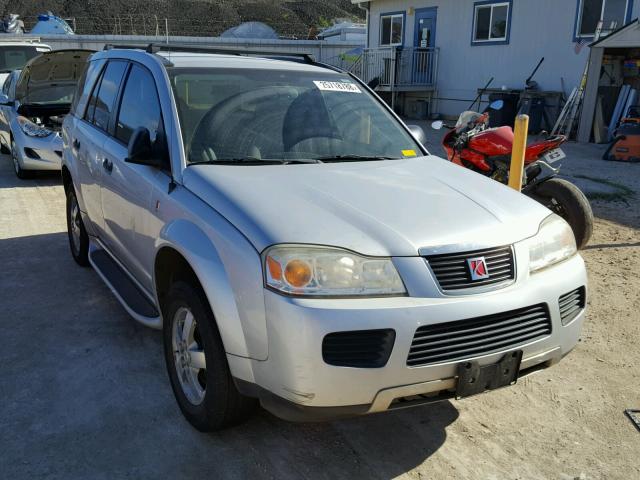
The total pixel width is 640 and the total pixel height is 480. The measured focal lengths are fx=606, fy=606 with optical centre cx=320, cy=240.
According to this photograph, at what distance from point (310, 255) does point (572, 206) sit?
4.04 meters

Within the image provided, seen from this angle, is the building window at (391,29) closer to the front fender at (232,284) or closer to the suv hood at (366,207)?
the suv hood at (366,207)

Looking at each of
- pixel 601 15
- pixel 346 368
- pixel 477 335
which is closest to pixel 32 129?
pixel 346 368

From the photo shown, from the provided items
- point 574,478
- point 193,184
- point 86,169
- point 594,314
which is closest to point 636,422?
point 574,478

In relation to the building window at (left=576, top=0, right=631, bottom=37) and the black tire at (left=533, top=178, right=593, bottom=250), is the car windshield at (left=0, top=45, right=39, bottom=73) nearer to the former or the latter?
the black tire at (left=533, top=178, right=593, bottom=250)

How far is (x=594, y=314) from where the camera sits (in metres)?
4.54

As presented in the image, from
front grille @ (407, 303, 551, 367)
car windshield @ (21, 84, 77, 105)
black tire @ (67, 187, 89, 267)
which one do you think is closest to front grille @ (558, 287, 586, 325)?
front grille @ (407, 303, 551, 367)

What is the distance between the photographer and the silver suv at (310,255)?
2393 millimetres

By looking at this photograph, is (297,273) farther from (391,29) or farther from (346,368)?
(391,29)

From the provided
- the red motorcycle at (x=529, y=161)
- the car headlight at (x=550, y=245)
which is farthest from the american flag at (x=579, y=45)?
the car headlight at (x=550, y=245)

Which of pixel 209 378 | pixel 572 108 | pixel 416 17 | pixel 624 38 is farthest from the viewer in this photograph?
pixel 416 17

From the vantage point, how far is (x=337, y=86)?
160 inches

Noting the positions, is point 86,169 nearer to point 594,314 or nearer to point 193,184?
point 193,184

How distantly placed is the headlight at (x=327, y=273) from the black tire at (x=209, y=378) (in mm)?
485

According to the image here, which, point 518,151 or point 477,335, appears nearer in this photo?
point 477,335
